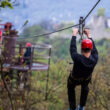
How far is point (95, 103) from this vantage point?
15.1 meters

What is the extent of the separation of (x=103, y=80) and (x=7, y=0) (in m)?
11.7

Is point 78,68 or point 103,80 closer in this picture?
point 78,68

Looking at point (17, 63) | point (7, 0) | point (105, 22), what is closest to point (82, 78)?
point (7, 0)

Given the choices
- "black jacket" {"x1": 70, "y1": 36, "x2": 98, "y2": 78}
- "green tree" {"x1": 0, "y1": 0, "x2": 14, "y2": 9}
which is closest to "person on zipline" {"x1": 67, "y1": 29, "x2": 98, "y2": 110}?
"black jacket" {"x1": 70, "y1": 36, "x2": 98, "y2": 78}

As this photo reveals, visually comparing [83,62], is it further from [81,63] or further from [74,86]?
[74,86]

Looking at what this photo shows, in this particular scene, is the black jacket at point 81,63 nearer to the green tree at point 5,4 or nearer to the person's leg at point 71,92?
the person's leg at point 71,92

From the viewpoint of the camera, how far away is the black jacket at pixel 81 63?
11.8 feet

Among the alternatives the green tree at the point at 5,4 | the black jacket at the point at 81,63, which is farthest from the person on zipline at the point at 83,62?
the green tree at the point at 5,4

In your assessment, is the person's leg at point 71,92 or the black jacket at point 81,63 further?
the person's leg at point 71,92

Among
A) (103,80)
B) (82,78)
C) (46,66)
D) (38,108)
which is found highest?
(82,78)

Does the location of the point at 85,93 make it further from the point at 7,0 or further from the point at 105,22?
the point at 105,22

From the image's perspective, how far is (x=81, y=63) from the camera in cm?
361

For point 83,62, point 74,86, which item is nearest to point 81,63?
point 83,62

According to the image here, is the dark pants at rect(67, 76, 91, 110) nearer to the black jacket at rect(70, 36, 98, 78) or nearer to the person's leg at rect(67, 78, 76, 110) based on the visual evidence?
the person's leg at rect(67, 78, 76, 110)
